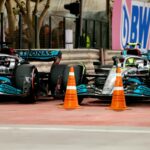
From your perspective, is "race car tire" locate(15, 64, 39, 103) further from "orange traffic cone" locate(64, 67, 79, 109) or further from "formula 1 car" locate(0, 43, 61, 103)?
"orange traffic cone" locate(64, 67, 79, 109)

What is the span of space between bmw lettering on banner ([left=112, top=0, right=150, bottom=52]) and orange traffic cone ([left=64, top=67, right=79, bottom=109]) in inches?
655

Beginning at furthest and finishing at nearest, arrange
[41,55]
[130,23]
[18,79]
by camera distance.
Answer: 1. [130,23]
2. [41,55]
3. [18,79]

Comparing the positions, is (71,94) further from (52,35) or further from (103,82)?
(52,35)

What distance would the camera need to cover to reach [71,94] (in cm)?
1485

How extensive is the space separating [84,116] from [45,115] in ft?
2.89

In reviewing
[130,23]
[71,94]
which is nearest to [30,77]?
[71,94]

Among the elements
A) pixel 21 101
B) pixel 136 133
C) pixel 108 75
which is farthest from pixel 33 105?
pixel 136 133

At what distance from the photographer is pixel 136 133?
10.8m

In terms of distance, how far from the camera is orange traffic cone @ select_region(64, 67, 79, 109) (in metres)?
14.8

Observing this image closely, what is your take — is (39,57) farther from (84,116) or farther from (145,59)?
(84,116)

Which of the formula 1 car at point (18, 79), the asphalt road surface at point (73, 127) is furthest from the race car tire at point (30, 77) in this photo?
the asphalt road surface at point (73, 127)

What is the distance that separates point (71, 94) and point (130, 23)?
63.6 ft

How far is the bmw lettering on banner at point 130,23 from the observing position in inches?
1256

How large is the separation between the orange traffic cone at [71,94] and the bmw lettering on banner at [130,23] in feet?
54.6
